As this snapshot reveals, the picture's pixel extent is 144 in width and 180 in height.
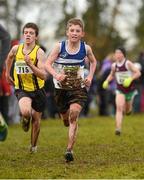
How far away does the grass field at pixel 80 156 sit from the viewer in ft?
24.3

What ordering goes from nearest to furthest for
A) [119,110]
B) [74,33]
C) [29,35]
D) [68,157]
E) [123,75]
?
[68,157] → [74,33] → [29,35] → [119,110] → [123,75]

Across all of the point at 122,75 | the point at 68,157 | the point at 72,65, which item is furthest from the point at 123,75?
the point at 68,157

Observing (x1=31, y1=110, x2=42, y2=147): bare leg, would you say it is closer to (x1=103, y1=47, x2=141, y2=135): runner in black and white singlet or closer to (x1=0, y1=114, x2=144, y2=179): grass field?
(x1=0, y1=114, x2=144, y2=179): grass field

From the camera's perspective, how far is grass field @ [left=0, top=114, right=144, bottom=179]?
7.39 m

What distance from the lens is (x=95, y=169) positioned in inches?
305

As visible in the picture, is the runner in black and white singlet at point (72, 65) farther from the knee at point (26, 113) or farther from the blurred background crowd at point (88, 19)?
the blurred background crowd at point (88, 19)

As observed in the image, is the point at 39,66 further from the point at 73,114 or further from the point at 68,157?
the point at 68,157

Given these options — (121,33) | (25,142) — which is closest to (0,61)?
A: (25,142)

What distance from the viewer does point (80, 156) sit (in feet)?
30.6

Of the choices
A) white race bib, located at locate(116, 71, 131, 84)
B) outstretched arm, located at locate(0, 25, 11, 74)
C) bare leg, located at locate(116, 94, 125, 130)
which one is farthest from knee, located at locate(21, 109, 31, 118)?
white race bib, located at locate(116, 71, 131, 84)

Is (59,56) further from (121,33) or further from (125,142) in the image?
(121,33)

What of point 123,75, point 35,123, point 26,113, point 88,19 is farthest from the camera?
point 88,19

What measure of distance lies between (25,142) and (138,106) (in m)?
11.7

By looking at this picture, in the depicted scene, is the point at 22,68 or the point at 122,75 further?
the point at 122,75
